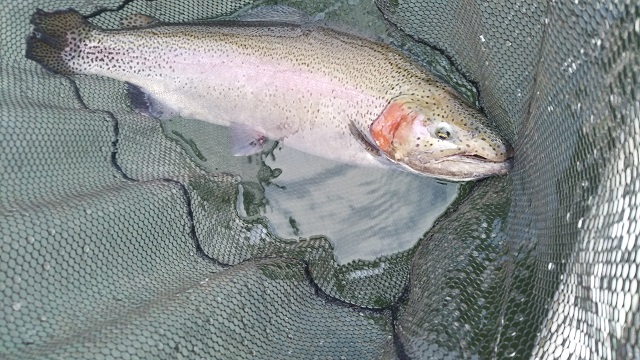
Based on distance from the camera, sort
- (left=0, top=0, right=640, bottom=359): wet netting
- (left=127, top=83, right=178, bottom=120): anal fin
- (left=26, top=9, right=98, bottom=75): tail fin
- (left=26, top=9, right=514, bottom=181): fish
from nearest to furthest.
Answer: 1. (left=0, top=0, right=640, bottom=359): wet netting
2. (left=26, top=9, right=514, bottom=181): fish
3. (left=26, top=9, right=98, bottom=75): tail fin
4. (left=127, top=83, right=178, bottom=120): anal fin

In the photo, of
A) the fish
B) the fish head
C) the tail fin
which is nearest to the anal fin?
the fish

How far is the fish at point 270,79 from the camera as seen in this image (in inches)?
106

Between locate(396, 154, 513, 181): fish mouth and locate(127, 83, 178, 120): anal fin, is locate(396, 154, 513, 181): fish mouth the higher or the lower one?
the higher one

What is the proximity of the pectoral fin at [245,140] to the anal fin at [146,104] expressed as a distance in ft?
1.20

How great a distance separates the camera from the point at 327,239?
3113mm

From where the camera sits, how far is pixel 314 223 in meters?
3.16

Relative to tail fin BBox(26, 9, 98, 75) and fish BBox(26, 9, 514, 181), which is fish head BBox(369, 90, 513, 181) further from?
tail fin BBox(26, 9, 98, 75)

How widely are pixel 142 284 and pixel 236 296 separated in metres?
0.45

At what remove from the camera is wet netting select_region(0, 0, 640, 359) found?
78.9 inches

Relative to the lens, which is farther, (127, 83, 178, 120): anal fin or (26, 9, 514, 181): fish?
(127, 83, 178, 120): anal fin

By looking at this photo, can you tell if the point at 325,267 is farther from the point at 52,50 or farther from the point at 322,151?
the point at 52,50

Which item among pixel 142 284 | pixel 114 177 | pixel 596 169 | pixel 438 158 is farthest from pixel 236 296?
pixel 596 169

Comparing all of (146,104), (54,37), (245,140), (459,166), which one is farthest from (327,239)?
(54,37)

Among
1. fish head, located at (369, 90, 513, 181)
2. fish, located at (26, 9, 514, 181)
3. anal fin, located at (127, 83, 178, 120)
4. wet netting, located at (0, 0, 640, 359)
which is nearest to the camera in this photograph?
wet netting, located at (0, 0, 640, 359)
